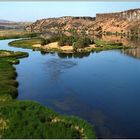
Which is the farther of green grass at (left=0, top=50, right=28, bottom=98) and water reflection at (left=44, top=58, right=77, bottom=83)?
water reflection at (left=44, top=58, right=77, bottom=83)

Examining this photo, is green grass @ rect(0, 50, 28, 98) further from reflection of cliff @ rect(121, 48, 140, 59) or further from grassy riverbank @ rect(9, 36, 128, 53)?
reflection of cliff @ rect(121, 48, 140, 59)

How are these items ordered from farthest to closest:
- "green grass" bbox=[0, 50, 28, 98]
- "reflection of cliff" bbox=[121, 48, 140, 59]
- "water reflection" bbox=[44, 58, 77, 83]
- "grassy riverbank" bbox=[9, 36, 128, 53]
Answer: "grassy riverbank" bbox=[9, 36, 128, 53] → "reflection of cliff" bbox=[121, 48, 140, 59] → "water reflection" bbox=[44, 58, 77, 83] → "green grass" bbox=[0, 50, 28, 98]

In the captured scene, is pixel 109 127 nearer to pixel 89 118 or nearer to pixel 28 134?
pixel 89 118

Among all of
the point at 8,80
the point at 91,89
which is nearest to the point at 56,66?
the point at 8,80

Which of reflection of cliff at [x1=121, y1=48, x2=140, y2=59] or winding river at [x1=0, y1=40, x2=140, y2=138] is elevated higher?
reflection of cliff at [x1=121, y1=48, x2=140, y2=59]

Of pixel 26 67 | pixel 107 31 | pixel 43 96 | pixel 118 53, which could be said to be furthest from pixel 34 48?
pixel 107 31

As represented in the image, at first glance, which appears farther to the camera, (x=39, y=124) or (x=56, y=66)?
(x=56, y=66)

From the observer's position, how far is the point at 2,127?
2927 centimetres

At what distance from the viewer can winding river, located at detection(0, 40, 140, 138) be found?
34344 millimetres

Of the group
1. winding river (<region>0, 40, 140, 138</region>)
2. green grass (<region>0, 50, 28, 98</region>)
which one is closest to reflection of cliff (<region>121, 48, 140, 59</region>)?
winding river (<region>0, 40, 140, 138</region>)

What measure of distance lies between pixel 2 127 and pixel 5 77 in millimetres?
22836

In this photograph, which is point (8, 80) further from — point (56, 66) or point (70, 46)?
point (70, 46)

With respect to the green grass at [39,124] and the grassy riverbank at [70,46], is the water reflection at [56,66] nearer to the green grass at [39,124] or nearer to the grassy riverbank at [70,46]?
the grassy riverbank at [70,46]

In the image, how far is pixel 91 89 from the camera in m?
47.2
